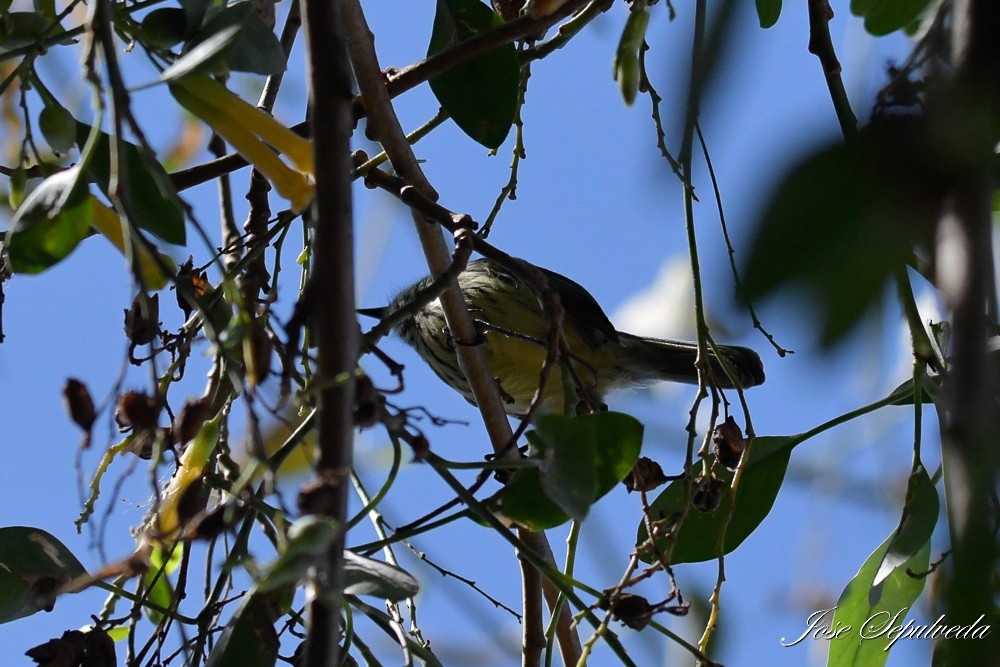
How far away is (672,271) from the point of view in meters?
2.10

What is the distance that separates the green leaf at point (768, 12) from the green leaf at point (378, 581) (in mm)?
813

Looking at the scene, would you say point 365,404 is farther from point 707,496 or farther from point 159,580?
point 159,580

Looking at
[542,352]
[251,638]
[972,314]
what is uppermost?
[542,352]

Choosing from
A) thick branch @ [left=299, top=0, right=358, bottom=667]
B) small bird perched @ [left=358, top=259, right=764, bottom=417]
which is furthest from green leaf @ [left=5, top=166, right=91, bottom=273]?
small bird perched @ [left=358, top=259, right=764, bottom=417]

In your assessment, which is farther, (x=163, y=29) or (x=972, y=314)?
(x=163, y=29)

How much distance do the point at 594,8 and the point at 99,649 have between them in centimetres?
91

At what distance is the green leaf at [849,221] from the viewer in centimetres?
28

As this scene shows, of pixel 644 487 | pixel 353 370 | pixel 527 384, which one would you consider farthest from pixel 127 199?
pixel 527 384

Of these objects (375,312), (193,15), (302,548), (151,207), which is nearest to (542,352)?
(375,312)

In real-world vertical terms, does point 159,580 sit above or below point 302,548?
above

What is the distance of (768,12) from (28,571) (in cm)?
99

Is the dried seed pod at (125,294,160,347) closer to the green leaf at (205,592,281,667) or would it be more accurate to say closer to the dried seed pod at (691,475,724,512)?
the green leaf at (205,592,281,667)

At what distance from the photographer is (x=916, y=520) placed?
105 cm

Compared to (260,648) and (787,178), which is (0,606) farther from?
(787,178)
